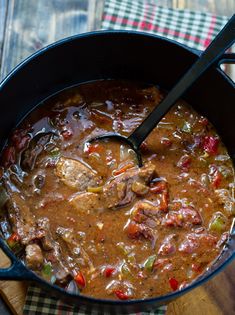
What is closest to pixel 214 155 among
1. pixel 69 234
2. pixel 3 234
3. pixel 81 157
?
pixel 81 157

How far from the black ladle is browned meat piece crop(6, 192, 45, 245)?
48 cm

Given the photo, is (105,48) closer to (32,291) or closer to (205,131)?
(205,131)

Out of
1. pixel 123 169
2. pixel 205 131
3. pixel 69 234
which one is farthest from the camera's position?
pixel 205 131

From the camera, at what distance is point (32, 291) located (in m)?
2.62

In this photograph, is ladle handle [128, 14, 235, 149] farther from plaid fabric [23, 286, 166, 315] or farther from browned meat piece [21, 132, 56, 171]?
plaid fabric [23, 286, 166, 315]

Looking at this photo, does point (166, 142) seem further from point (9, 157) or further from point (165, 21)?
point (165, 21)

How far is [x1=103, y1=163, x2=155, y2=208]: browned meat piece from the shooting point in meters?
2.61

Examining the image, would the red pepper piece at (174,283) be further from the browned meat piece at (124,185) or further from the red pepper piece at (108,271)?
the browned meat piece at (124,185)

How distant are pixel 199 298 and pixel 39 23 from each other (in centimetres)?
193

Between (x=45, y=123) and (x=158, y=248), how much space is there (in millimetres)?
879

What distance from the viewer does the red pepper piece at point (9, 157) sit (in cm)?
275

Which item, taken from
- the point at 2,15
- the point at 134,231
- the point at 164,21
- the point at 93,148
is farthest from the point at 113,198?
the point at 2,15

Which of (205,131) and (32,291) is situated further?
(205,131)

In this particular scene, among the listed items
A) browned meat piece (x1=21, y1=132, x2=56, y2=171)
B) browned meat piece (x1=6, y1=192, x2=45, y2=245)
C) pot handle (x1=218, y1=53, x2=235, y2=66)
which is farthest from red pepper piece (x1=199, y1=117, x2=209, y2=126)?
browned meat piece (x1=6, y1=192, x2=45, y2=245)
